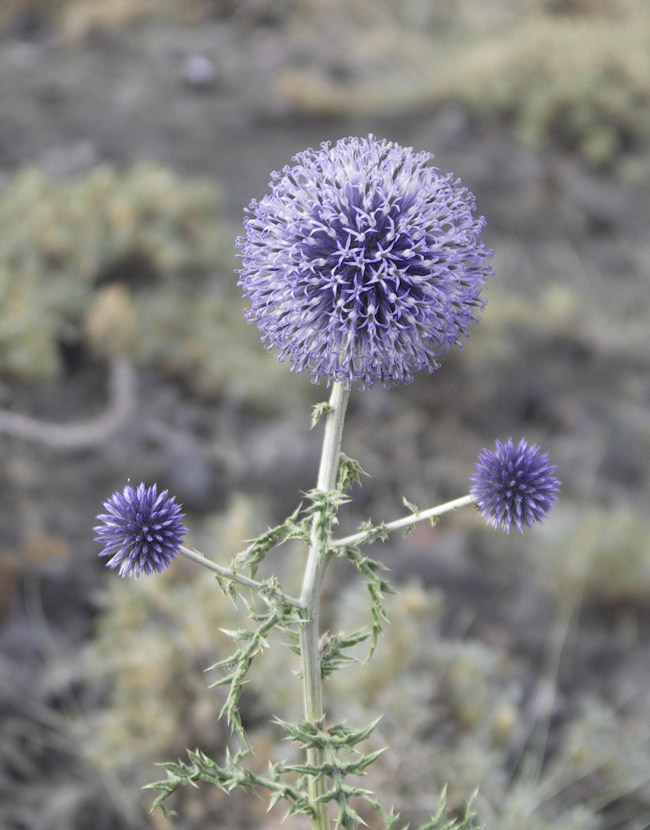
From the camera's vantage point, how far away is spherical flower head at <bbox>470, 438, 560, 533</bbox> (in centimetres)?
212

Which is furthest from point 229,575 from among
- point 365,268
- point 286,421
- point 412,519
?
point 286,421

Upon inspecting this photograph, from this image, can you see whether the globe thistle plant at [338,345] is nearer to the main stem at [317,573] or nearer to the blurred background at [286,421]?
the main stem at [317,573]

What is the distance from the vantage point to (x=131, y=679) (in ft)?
13.2

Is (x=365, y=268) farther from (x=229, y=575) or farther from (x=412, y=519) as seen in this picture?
(x=229, y=575)

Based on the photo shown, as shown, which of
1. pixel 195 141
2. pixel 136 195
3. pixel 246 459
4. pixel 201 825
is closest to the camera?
pixel 201 825

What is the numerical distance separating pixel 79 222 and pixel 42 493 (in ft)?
9.46

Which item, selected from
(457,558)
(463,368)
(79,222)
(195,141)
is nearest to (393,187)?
(457,558)

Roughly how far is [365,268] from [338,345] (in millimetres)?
253

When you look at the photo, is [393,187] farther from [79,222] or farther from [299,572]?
[79,222]

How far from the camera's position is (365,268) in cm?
220

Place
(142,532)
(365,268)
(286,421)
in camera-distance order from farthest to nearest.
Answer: (286,421)
(365,268)
(142,532)

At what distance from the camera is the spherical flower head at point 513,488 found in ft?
6.96

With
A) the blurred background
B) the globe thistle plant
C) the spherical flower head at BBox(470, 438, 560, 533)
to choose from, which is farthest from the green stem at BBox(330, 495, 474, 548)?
the blurred background

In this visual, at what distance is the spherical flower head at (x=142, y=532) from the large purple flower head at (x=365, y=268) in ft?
1.79
